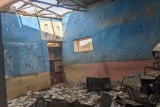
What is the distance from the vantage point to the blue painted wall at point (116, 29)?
6598 mm

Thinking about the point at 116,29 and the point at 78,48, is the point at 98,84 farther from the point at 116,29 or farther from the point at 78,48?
the point at 78,48

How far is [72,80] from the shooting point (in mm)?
9516

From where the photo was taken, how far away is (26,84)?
8008 mm

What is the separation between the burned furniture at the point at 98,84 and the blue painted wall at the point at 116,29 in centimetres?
123

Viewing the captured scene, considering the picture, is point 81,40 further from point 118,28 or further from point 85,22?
point 118,28

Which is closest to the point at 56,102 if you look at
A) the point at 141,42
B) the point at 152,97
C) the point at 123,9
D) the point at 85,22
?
the point at 152,97

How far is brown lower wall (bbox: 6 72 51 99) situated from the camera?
7.41 meters

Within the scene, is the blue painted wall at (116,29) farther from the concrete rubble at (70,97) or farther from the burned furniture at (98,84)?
the concrete rubble at (70,97)

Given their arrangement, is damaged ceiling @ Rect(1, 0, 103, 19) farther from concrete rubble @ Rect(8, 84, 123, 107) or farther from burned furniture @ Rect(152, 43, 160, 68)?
burned furniture @ Rect(152, 43, 160, 68)

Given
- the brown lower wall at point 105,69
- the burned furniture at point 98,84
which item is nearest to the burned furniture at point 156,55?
the brown lower wall at point 105,69

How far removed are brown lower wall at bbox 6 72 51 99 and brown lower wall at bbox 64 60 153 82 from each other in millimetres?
1334

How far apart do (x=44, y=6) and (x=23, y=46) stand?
2.12m

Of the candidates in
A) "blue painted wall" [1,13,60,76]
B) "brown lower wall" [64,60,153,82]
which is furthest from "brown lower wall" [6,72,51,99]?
"brown lower wall" [64,60,153,82]

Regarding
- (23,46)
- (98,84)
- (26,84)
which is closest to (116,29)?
(98,84)
